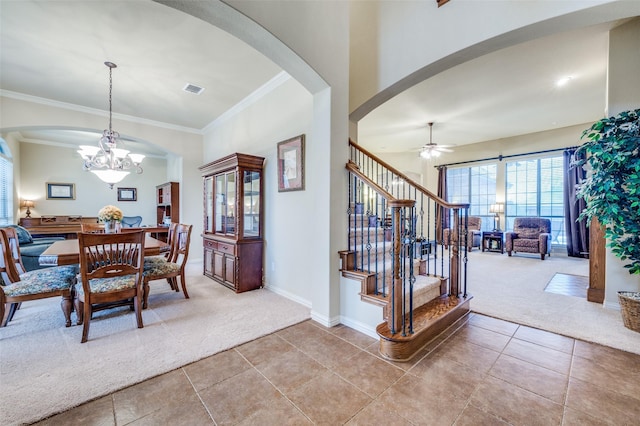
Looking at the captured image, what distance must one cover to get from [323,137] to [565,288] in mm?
4419

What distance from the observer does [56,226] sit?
6531 millimetres

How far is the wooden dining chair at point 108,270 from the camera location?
2.34 m

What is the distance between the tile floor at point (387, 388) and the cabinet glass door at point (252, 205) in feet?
6.92

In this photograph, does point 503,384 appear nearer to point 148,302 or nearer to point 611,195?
point 611,195

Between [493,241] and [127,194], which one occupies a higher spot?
[127,194]

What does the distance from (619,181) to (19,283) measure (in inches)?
241

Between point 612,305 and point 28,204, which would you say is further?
point 28,204

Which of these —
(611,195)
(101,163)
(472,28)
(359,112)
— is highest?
(472,28)

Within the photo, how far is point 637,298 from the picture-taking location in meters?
2.57

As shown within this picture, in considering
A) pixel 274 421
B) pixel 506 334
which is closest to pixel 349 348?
pixel 274 421

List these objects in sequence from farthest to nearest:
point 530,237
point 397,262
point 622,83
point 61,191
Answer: point 61,191 → point 530,237 → point 622,83 → point 397,262

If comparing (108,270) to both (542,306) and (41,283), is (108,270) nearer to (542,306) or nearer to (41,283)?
(41,283)

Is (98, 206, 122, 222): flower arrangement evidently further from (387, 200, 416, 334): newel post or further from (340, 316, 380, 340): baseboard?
(387, 200, 416, 334): newel post

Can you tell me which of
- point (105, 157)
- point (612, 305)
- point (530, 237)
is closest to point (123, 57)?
point (105, 157)
